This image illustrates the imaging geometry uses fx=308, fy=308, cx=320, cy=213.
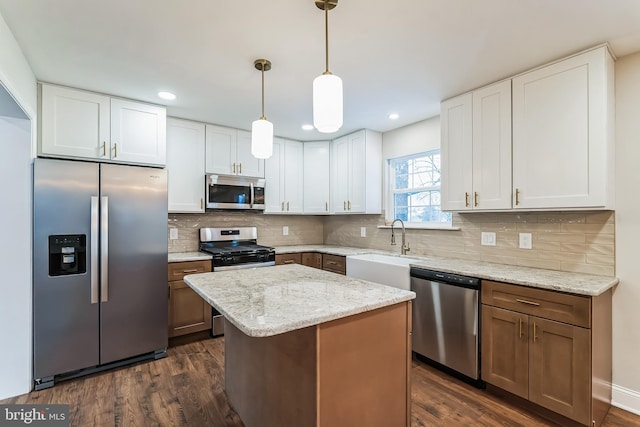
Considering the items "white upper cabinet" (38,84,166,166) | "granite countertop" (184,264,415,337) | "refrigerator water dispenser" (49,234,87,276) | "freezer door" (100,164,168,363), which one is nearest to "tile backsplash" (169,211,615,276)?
"freezer door" (100,164,168,363)

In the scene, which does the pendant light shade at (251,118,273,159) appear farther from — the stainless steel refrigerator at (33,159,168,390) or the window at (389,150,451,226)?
the window at (389,150,451,226)

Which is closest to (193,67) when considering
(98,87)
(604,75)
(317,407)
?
(98,87)

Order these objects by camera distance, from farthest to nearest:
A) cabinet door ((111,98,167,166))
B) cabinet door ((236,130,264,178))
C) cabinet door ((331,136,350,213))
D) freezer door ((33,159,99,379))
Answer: cabinet door ((331,136,350,213))
cabinet door ((236,130,264,178))
cabinet door ((111,98,167,166))
freezer door ((33,159,99,379))

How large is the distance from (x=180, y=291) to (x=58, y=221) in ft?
3.87

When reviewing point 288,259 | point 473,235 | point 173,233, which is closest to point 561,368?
point 473,235

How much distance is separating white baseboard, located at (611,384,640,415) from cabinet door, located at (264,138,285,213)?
11.5 ft

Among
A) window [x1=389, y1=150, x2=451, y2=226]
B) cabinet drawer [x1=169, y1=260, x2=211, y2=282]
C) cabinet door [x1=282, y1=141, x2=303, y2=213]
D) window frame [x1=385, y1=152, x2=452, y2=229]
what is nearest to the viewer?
cabinet drawer [x1=169, y1=260, x2=211, y2=282]

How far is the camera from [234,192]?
146 inches

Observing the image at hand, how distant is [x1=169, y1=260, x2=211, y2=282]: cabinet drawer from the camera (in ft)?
9.99

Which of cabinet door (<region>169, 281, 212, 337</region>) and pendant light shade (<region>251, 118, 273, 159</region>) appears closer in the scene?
pendant light shade (<region>251, 118, 273, 159</region>)

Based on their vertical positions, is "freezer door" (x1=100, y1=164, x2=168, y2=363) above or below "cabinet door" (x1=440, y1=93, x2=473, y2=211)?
below

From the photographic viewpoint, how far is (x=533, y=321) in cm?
199

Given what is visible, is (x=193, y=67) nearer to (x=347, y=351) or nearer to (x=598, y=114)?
(x=347, y=351)

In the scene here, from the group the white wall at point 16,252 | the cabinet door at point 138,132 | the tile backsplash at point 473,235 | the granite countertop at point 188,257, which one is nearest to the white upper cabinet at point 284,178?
the tile backsplash at point 473,235
